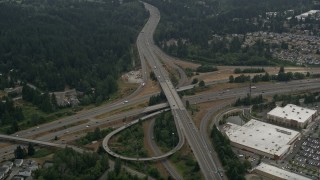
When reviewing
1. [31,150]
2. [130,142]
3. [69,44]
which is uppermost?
[69,44]

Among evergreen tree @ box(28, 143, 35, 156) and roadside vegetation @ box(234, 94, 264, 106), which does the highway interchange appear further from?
roadside vegetation @ box(234, 94, 264, 106)

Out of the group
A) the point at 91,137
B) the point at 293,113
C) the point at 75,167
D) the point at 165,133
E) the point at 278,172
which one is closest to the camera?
the point at 75,167

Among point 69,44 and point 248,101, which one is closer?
point 248,101

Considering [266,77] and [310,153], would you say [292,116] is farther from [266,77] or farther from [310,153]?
[266,77]

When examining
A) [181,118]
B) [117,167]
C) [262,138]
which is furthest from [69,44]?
[117,167]

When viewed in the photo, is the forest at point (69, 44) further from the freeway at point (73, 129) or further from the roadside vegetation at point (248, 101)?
the roadside vegetation at point (248, 101)

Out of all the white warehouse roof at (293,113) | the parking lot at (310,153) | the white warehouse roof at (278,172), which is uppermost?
the white warehouse roof at (293,113)

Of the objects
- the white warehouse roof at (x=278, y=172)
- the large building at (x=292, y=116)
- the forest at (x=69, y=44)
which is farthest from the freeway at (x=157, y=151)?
the large building at (x=292, y=116)
